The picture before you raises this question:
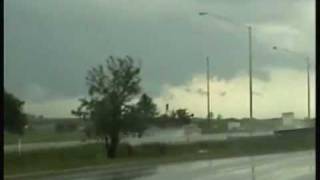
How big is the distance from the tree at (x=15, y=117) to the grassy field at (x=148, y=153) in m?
0.13

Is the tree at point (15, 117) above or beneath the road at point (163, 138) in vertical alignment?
above

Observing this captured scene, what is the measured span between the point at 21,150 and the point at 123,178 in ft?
14.2

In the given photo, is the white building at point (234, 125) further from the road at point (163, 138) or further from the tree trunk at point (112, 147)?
the tree trunk at point (112, 147)

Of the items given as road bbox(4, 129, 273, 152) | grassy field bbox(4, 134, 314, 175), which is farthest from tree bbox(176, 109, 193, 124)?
grassy field bbox(4, 134, 314, 175)

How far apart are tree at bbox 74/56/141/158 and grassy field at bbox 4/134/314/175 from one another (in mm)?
139

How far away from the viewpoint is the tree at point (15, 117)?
8.20 ft

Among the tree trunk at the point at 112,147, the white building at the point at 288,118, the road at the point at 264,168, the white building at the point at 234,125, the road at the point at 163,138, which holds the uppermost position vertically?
the white building at the point at 288,118

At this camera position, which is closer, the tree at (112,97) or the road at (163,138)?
the road at (163,138)

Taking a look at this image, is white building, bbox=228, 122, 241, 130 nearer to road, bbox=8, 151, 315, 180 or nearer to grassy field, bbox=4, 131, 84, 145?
road, bbox=8, 151, 315, 180

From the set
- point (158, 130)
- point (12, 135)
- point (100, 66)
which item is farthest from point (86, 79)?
point (12, 135)

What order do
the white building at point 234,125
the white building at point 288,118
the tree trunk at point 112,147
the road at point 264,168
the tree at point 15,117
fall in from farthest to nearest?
1. the tree trunk at point 112,147
2. the road at point 264,168
3. the white building at point 234,125
4. the white building at point 288,118
5. the tree at point 15,117

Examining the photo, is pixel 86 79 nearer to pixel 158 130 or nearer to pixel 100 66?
pixel 100 66

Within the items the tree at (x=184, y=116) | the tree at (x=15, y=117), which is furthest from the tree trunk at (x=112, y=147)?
the tree at (x=15, y=117)

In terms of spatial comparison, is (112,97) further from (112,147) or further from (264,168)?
(264,168)
